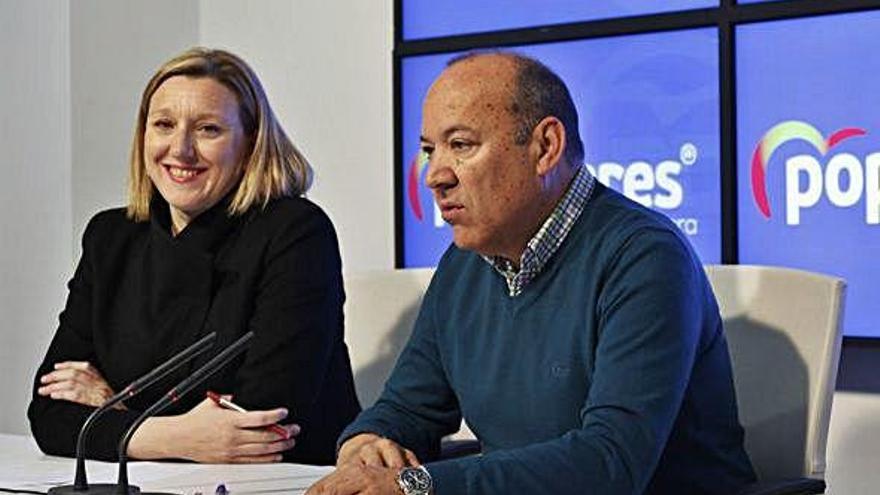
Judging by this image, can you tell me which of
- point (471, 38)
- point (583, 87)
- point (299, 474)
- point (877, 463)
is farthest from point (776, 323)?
point (471, 38)

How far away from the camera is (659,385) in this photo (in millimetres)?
2029

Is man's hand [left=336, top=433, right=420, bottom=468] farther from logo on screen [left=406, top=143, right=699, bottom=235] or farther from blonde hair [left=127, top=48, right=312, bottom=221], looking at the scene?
logo on screen [left=406, top=143, right=699, bottom=235]

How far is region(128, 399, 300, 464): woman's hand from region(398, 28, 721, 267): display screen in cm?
131

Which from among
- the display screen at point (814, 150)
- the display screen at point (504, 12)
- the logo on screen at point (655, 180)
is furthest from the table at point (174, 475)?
the display screen at point (504, 12)

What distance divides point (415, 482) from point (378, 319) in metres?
1.16

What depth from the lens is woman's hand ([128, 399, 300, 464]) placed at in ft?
8.11

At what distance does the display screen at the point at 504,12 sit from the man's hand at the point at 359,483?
186 cm

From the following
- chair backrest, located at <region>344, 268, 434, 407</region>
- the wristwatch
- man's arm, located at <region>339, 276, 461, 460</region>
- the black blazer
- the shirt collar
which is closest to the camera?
the wristwatch

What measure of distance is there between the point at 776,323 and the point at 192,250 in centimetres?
105

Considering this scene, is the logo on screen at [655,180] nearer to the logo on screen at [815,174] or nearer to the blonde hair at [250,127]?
the logo on screen at [815,174]

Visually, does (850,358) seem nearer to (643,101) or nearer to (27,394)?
(643,101)

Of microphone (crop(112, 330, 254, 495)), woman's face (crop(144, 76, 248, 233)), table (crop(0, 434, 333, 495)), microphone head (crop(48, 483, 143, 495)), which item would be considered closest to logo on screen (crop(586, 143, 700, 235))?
woman's face (crop(144, 76, 248, 233))

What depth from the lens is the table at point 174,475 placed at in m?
2.15

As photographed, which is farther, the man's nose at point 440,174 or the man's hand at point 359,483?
the man's nose at point 440,174
